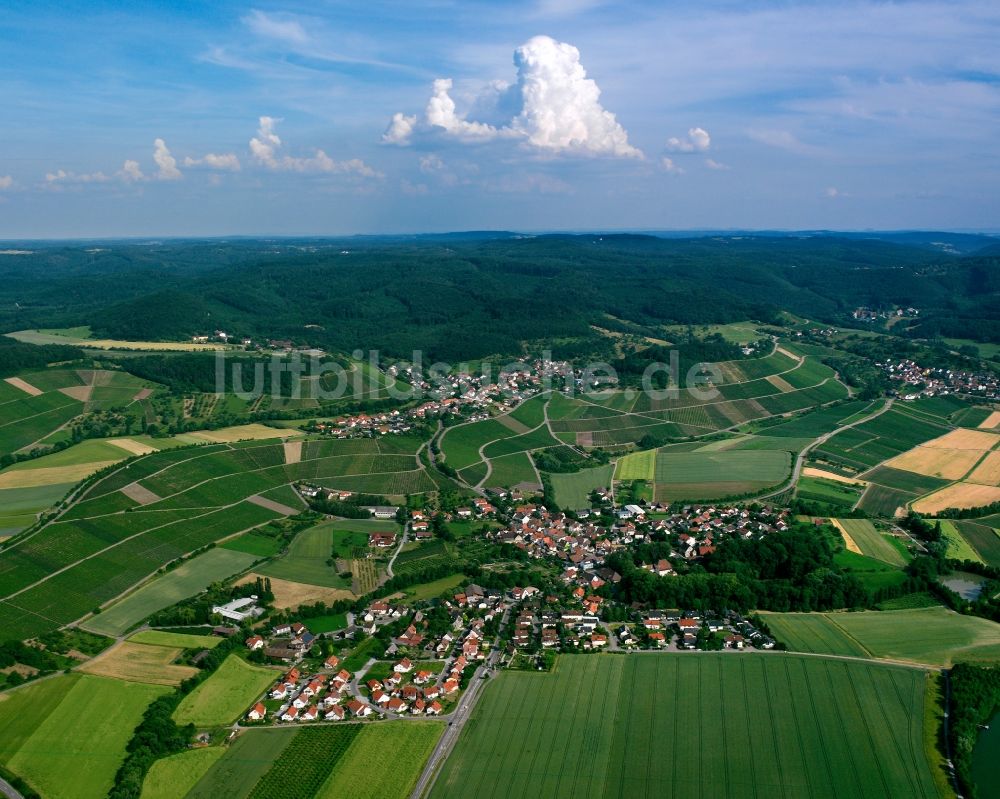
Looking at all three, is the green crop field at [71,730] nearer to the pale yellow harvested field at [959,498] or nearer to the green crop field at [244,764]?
the green crop field at [244,764]

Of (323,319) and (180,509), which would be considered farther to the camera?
(323,319)

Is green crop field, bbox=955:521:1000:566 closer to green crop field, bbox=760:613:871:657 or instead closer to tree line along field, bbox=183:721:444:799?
Result: green crop field, bbox=760:613:871:657

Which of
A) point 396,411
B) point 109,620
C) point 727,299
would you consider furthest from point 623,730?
point 727,299

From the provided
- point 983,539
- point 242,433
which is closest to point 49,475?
point 242,433

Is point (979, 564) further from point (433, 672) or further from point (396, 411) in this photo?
point (396, 411)

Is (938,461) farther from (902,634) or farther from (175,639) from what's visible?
(175,639)

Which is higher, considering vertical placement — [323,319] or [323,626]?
[323,319]

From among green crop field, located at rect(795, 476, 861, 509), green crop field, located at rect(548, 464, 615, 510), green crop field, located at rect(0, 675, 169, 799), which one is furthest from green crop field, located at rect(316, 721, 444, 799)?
green crop field, located at rect(795, 476, 861, 509)
